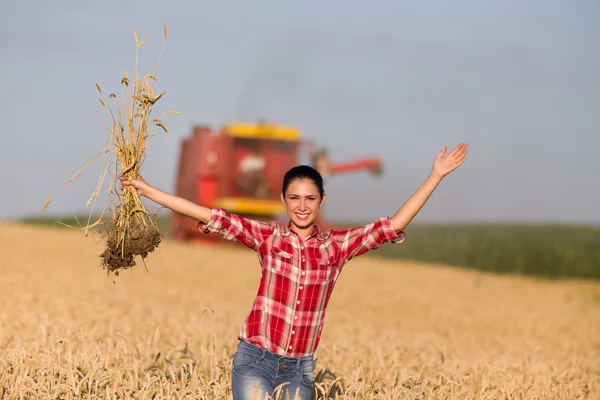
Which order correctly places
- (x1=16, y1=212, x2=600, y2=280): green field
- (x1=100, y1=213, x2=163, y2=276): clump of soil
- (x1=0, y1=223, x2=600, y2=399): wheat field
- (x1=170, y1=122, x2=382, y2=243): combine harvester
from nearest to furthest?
1. (x1=100, y1=213, x2=163, y2=276): clump of soil
2. (x1=0, y1=223, x2=600, y2=399): wheat field
3. (x1=170, y1=122, x2=382, y2=243): combine harvester
4. (x1=16, y1=212, x2=600, y2=280): green field

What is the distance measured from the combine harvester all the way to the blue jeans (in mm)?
15458

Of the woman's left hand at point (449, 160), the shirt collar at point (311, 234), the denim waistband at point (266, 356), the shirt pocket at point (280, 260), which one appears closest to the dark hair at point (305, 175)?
the shirt collar at point (311, 234)

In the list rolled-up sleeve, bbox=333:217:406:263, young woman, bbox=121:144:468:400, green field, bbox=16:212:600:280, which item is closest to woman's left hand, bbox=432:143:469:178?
young woman, bbox=121:144:468:400

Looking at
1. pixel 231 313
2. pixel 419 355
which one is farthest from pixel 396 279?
pixel 419 355

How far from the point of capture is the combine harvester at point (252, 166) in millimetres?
19781

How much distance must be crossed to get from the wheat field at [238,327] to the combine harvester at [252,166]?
136cm

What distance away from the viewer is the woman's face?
4.13 metres

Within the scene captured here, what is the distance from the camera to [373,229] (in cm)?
420

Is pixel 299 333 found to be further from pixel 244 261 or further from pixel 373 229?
pixel 244 261

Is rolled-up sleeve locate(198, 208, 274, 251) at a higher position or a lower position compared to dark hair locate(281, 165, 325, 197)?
lower

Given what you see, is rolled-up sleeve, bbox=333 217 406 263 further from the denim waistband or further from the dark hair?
the denim waistband

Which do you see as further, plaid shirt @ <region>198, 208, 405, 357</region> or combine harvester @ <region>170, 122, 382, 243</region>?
combine harvester @ <region>170, 122, 382, 243</region>

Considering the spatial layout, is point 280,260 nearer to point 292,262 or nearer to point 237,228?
point 292,262

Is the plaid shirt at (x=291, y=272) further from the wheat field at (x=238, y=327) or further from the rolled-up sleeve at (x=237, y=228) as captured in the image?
the wheat field at (x=238, y=327)
